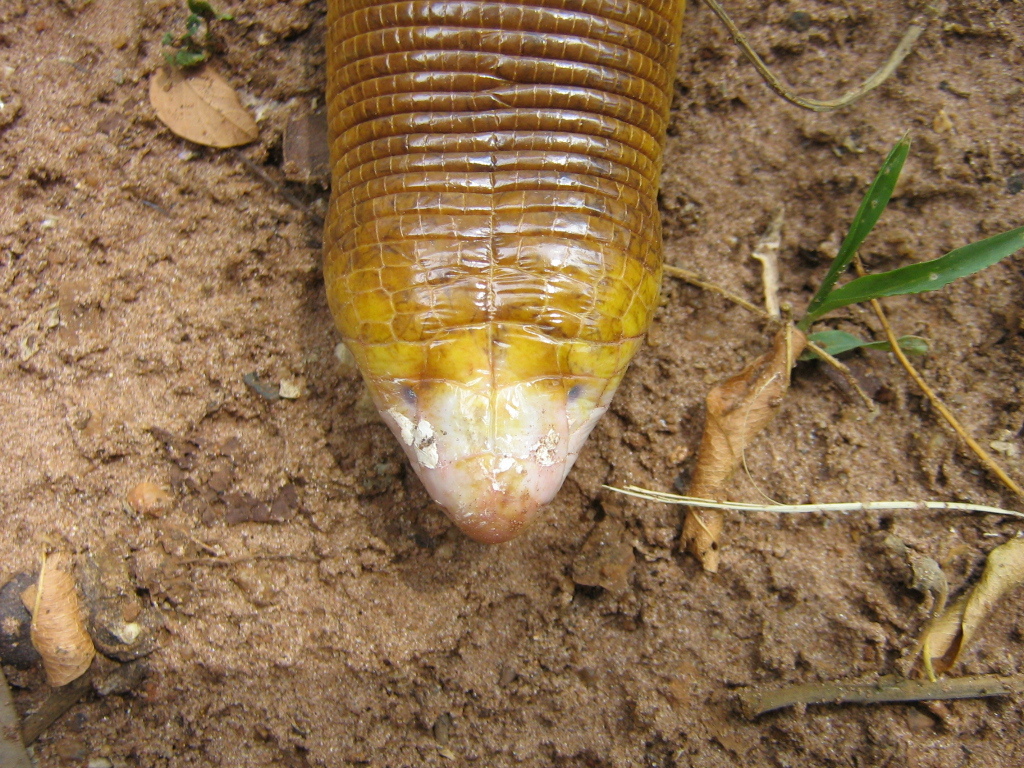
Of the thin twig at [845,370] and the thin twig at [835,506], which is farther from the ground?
the thin twig at [845,370]

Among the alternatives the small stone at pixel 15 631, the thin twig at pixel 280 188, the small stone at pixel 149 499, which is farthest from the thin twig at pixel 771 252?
the small stone at pixel 15 631

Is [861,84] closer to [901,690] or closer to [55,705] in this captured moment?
[901,690]

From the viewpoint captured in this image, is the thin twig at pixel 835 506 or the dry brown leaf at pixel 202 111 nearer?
the thin twig at pixel 835 506

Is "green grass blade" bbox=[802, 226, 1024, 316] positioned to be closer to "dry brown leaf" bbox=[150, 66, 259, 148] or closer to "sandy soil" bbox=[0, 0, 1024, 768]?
"sandy soil" bbox=[0, 0, 1024, 768]

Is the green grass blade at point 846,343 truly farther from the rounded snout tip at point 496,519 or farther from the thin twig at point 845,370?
the rounded snout tip at point 496,519

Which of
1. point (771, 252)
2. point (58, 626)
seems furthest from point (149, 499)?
point (771, 252)

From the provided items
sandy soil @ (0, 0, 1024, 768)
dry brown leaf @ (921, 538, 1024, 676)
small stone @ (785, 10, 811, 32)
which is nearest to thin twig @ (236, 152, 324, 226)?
sandy soil @ (0, 0, 1024, 768)

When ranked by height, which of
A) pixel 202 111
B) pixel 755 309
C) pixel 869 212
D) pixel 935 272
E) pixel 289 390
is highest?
pixel 202 111
